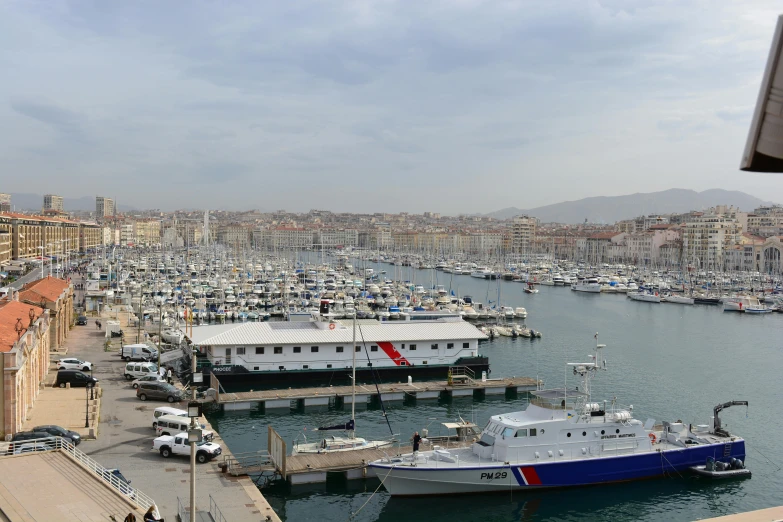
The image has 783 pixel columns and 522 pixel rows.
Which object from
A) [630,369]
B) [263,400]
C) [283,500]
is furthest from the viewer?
[630,369]

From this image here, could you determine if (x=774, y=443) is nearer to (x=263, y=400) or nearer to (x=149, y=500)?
(x=263, y=400)

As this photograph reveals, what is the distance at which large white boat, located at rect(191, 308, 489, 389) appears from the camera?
2952 centimetres

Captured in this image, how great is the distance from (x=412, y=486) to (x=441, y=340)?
14.8 meters

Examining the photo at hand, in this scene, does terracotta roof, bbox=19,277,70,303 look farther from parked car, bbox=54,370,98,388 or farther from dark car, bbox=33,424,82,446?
dark car, bbox=33,424,82,446

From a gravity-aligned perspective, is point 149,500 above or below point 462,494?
above

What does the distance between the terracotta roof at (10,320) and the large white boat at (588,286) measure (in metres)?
64.6

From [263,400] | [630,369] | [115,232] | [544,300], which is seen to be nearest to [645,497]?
[263,400]

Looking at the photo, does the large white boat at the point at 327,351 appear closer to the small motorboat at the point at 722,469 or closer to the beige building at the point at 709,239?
the small motorboat at the point at 722,469

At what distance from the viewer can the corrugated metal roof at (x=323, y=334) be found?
2973 centimetres

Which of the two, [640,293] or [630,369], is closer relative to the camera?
[630,369]

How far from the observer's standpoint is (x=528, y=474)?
17719mm

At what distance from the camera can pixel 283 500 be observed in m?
17.0

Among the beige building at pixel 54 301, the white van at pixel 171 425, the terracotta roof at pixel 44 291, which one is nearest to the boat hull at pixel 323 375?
the beige building at pixel 54 301

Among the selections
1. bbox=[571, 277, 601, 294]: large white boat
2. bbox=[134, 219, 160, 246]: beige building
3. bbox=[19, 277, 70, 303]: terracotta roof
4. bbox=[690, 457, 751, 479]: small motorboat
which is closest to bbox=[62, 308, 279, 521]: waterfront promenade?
bbox=[19, 277, 70, 303]: terracotta roof
